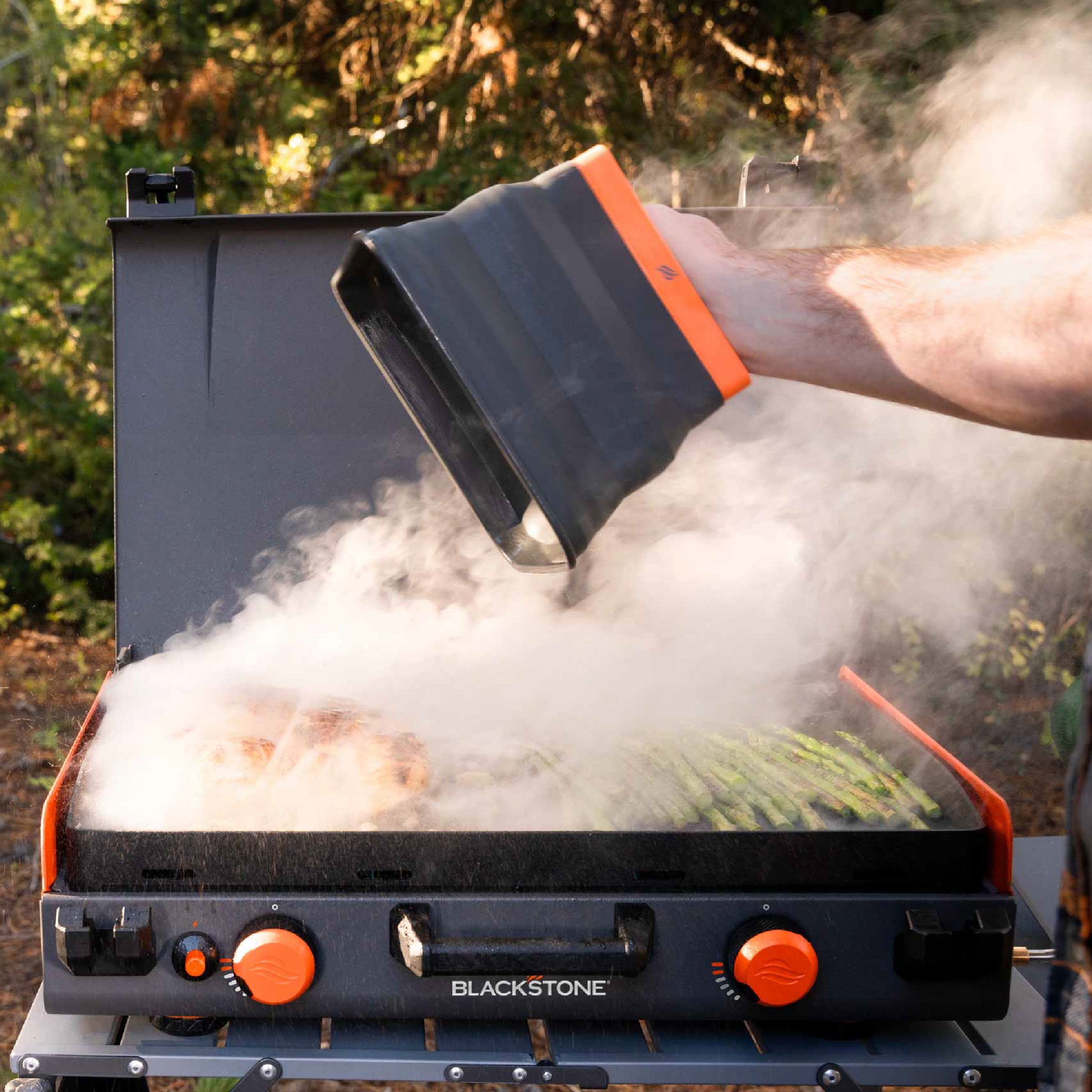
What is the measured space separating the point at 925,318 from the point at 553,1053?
3.51 feet

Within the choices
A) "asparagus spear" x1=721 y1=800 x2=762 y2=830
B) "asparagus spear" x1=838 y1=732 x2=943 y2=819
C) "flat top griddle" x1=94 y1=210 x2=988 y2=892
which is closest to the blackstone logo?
"asparagus spear" x1=721 y1=800 x2=762 y2=830

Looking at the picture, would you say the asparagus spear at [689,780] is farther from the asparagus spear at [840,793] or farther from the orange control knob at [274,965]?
the orange control knob at [274,965]

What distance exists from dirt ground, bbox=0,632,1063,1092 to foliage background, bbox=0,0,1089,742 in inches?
7.3

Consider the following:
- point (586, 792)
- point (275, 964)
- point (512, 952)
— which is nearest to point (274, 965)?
point (275, 964)

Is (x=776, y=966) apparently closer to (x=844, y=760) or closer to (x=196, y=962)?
(x=844, y=760)

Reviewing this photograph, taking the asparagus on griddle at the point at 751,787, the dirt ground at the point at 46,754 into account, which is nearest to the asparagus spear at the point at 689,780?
the asparagus on griddle at the point at 751,787

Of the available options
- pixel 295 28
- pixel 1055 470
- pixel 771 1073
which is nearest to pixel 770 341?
pixel 771 1073

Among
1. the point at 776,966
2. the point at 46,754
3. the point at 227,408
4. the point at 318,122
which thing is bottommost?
the point at 46,754

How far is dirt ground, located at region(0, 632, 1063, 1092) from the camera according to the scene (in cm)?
398

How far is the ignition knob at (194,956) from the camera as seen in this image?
4.67ft

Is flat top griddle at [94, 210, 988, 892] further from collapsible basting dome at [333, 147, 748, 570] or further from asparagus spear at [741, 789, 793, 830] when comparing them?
collapsible basting dome at [333, 147, 748, 570]

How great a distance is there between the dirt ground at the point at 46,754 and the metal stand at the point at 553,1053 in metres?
2.47

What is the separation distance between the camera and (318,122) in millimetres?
6746

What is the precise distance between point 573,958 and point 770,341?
825mm
